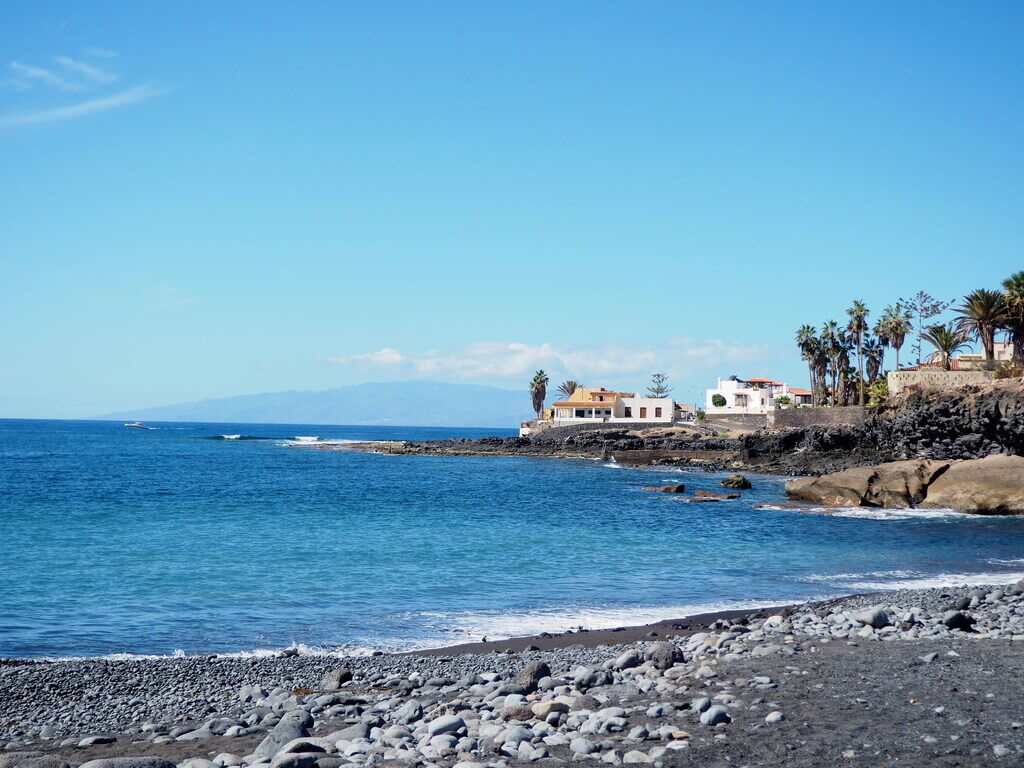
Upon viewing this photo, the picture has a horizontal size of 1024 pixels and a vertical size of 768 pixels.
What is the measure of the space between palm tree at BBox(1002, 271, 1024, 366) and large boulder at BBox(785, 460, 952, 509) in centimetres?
2656

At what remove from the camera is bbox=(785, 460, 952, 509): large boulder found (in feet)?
139

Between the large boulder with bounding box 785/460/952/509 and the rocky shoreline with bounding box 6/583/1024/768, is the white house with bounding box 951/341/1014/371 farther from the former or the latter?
the rocky shoreline with bounding box 6/583/1024/768

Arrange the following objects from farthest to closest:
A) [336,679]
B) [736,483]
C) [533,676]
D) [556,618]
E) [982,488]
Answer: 1. [736,483]
2. [982,488]
3. [556,618]
4. [336,679]
5. [533,676]

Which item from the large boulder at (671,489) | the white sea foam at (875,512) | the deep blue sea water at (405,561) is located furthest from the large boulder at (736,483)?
the white sea foam at (875,512)

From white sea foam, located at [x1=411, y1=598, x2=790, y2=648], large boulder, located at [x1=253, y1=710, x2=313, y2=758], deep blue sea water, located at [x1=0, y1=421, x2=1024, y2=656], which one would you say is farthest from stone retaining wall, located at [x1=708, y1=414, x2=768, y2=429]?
large boulder, located at [x1=253, y1=710, x2=313, y2=758]

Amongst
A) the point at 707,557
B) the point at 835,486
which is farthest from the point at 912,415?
the point at 707,557

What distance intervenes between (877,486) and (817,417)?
36906mm

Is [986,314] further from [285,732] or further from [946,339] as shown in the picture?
[285,732]

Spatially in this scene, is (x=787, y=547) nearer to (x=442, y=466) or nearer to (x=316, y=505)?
(x=316, y=505)

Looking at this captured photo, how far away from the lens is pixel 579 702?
9.78 m

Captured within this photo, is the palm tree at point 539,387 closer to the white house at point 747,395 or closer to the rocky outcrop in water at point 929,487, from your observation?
the white house at point 747,395

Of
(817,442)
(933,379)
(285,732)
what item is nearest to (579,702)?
(285,732)

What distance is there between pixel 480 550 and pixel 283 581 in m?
7.74

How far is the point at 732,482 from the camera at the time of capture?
56406 millimetres
